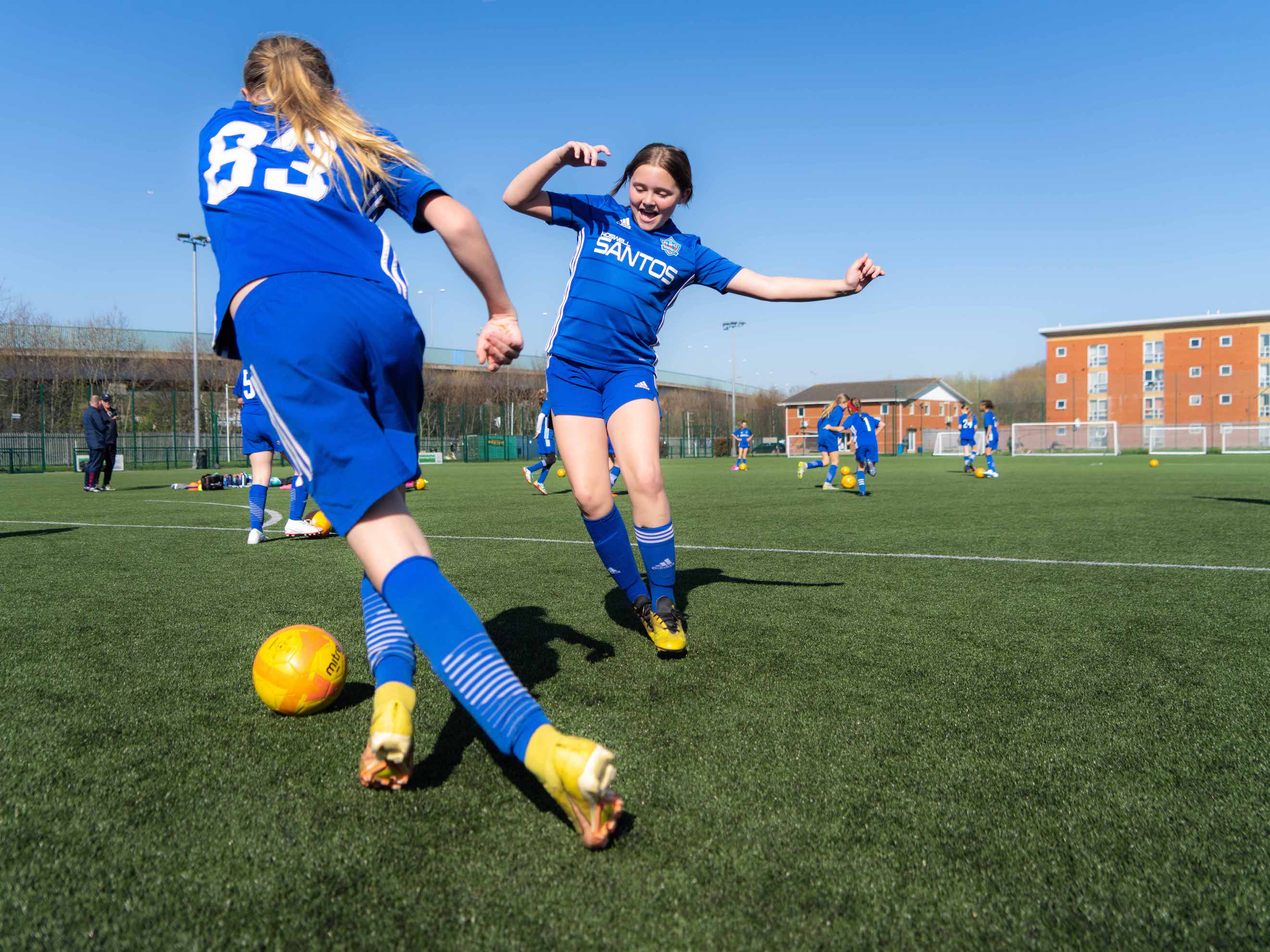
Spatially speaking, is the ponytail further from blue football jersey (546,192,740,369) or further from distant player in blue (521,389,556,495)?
distant player in blue (521,389,556,495)

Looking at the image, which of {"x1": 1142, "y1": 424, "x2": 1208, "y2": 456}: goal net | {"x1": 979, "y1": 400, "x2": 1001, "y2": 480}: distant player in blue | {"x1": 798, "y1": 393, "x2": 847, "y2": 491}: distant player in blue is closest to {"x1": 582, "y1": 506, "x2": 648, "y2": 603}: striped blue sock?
{"x1": 798, "y1": 393, "x2": 847, "y2": 491}: distant player in blue

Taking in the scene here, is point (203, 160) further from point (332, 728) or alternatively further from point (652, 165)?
point (652, 165)

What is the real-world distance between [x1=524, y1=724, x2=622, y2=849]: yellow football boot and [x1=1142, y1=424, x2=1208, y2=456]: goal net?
175 ft

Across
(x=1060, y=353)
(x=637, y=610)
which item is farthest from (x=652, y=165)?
(x=1060, y=353)

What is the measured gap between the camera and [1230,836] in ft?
5.80

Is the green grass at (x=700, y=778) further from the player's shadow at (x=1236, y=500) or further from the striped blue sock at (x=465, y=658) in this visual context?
the player's shadow at (x=1236, y=500)

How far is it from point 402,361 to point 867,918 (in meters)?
1.59

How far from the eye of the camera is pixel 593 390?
145 inches

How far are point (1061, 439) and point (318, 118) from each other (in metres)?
58.5

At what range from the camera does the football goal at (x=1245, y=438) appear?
4650 cm

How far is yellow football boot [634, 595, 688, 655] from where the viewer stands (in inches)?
128

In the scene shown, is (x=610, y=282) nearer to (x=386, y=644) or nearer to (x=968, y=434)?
(x=386, y=644)

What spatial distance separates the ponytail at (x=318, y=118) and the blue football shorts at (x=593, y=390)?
64.2 inches

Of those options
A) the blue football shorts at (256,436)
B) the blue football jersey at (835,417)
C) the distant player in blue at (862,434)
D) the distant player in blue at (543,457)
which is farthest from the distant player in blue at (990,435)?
the blue football shorts at (256,436)
